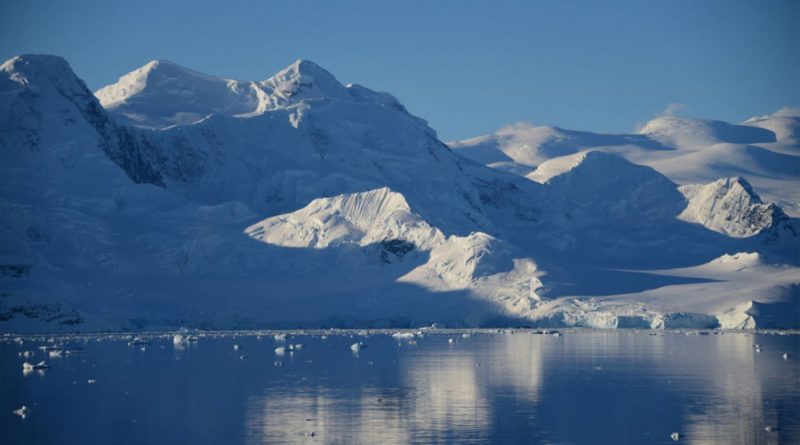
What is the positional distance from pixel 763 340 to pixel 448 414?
313ft

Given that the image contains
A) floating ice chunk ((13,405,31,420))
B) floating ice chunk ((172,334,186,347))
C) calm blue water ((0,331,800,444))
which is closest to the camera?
calm blue water ((0,331,800,444))

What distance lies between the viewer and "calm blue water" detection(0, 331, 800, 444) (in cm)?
7756

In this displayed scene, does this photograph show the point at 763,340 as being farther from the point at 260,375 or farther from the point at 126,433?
the point at 126,433

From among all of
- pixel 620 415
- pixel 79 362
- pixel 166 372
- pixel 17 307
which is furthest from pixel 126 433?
pixel 17 307

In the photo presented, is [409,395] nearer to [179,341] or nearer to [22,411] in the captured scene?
[22,411]

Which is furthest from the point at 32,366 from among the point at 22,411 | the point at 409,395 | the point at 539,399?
the point at 539,399

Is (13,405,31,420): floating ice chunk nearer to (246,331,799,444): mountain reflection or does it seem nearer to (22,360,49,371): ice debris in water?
(246,331,799,444): mountain reflection

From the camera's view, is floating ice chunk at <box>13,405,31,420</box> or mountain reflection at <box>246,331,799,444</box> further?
floating ice chunk at <box>13,405,31,420</box>

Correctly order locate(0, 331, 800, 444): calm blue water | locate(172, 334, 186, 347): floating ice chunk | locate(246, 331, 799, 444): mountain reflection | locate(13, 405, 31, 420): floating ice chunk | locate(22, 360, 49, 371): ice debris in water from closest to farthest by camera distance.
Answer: locate(246, 331, 799, 444): mountain reflection
locate(0, 331, 800, 444): calm blue water
locate(13, 405, 31, 420): floating ice chunk
locate(22, 360, 49, 371): ice debris in water
locate(172, 334, 186, 347): floating ice chunk

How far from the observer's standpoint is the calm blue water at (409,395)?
77.6 m

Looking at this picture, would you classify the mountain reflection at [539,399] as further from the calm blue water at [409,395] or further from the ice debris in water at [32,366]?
the ice debris in water at [32,366]

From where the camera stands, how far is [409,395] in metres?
97.8

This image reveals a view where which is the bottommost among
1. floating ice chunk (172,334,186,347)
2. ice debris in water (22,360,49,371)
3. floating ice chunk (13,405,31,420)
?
floating ice chunk (13,405,31,420)

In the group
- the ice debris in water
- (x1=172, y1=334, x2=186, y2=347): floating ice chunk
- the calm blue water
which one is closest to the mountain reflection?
the calm blue water
